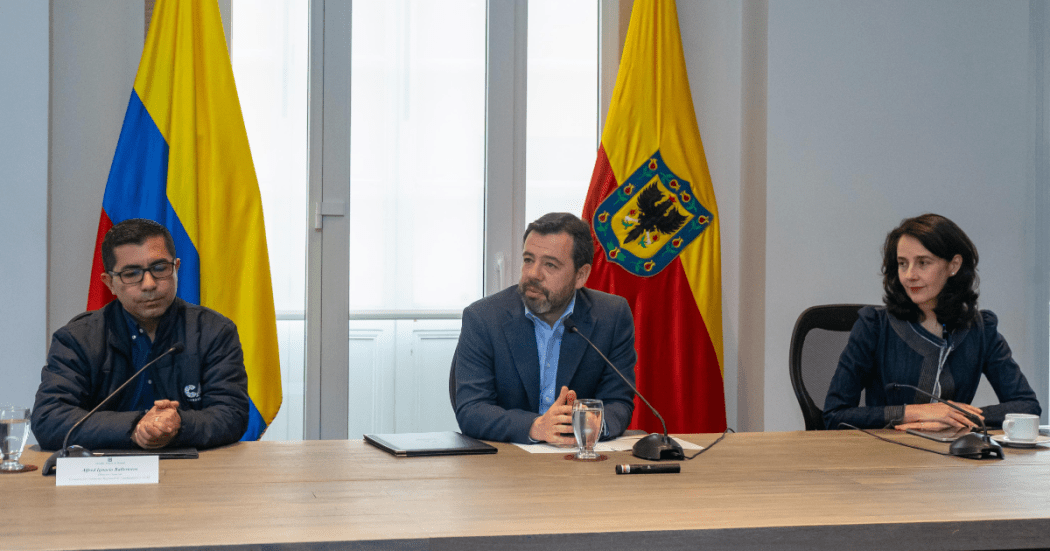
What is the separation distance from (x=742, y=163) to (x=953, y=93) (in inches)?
37.4

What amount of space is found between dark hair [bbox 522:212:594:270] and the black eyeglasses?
3.32ft

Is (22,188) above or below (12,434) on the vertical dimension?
above

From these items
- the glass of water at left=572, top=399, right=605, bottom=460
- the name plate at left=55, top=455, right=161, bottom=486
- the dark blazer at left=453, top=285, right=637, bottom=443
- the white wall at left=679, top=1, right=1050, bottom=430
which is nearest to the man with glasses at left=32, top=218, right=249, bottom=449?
the name plate at left=55, top=455, right=161, bottom=486


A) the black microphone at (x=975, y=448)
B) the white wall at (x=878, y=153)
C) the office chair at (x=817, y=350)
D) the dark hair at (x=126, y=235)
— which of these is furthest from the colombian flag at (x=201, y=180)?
the black microphone at (x=975, y=448)

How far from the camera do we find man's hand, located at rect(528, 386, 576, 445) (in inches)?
85.0

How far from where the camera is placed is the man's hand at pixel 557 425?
216 centimetres

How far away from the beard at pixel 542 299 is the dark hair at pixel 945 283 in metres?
1.10

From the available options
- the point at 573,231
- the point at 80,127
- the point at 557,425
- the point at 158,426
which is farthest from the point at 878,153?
the point at 80,127

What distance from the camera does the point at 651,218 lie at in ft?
12.7

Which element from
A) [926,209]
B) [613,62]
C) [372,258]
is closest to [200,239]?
[372,258]

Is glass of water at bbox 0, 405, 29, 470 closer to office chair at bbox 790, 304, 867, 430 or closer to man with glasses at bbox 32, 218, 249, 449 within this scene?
man with glasses at bbox 32, 218, 249, 449

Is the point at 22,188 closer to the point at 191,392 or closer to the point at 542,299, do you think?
the point at 191,392

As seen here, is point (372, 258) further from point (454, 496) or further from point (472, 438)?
point (454, 496)

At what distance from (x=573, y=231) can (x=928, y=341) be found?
1171 millimetres
